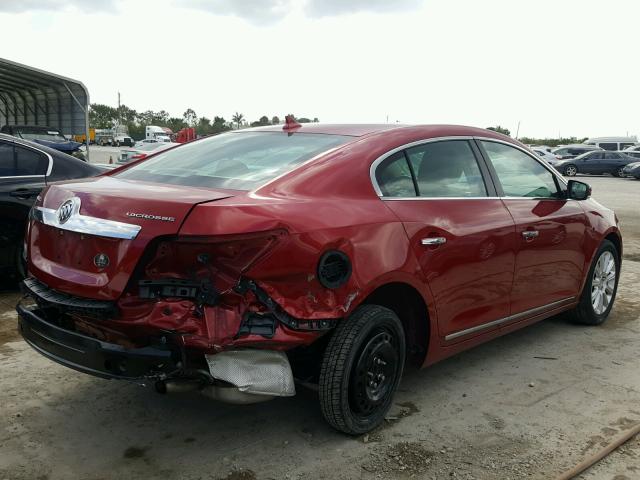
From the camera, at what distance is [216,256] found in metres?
2.73

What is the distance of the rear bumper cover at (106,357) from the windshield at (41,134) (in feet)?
56.2

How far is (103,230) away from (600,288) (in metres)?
4.13

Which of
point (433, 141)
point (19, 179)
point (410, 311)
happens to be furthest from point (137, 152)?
point (410, 311)

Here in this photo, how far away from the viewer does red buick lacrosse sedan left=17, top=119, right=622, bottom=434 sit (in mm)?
2748

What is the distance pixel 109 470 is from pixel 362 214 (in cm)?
166

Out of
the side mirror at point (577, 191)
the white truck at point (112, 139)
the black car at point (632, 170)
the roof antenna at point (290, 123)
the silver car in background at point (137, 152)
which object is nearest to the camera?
the roof antenna at point (290, 123)

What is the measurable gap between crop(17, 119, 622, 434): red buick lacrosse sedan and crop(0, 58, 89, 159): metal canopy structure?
49.3ft

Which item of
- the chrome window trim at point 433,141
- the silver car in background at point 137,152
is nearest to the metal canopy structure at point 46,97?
the silver car in background at point 137,152

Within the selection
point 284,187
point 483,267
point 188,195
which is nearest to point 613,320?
point 483,267

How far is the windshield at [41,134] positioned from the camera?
18484mm

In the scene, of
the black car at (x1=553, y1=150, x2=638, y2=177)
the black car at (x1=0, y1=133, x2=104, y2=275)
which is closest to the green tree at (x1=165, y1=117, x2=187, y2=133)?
the black car at (x1=553, y1=150, x2=638, y2=177)

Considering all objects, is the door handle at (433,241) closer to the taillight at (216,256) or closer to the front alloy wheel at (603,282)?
the taillight at (216,256)

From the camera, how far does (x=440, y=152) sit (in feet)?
12.7

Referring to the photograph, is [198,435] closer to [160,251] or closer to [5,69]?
[160,251]
